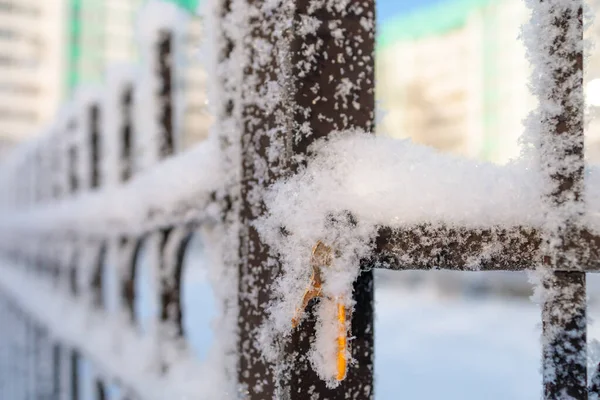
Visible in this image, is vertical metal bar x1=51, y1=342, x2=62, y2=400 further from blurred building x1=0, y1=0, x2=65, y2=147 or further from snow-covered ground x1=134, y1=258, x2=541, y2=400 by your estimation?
blurred building x1=0, y1=0, x2=65, y2=147

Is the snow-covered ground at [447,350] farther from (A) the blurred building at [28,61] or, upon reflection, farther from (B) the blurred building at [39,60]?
(A) the blurred building at [28,61]

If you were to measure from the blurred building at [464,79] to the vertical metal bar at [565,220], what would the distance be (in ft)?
74.3

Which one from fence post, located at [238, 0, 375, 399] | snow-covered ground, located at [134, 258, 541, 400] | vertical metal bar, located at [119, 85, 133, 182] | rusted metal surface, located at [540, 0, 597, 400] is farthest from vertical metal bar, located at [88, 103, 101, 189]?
rusted metal surface, located at [540, 0, 597, 400]

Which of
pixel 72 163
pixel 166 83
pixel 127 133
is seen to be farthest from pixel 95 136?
pixel 166 83

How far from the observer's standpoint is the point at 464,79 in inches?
1346

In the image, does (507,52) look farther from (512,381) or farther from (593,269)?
(593,269)

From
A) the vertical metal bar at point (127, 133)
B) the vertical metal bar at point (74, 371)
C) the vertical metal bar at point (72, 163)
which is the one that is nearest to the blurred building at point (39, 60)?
the vertical metal bar at point (72, 163)

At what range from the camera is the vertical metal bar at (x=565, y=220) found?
491 mm

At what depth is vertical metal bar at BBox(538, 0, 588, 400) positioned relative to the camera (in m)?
0.49

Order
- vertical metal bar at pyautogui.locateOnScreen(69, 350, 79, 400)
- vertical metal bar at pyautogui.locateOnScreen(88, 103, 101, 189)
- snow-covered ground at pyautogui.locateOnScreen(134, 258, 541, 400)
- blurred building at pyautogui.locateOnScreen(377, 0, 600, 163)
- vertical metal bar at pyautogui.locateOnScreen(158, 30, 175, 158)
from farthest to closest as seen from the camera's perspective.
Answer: blurred building at pyautogui.locateOnScreen(377, 0, 600, 163), snow-covered ground at pyautogui.locateOnScreen(134, 258, 541, 400), vertical metal bar at pyautogui.locateOnScreen(69, 350, 79, 400), vertical metal bar at pyautogui.locateOnScreen(88, 103, 101, 189), vertical metal bar at pyautogui.locateOnScreen(158, 30, 175, 158)

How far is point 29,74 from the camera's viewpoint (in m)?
29.7

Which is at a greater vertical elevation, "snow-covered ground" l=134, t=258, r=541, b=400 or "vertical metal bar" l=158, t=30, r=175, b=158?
"vertical metal bar" l=158, t=30, r=175, b=158

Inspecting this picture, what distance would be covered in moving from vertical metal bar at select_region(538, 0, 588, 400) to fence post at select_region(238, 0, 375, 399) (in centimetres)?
21

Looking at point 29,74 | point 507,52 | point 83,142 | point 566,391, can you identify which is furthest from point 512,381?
point 29,74
